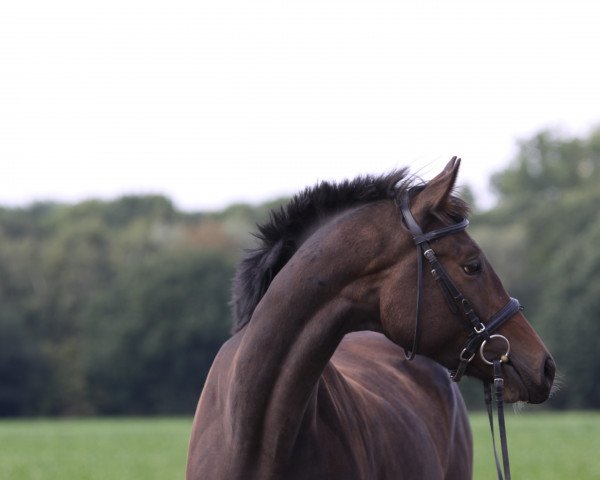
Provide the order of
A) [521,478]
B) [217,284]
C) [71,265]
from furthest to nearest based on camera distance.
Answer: [71,265] → [217,284] → [521,478]

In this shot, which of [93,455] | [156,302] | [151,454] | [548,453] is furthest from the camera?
[156,302]

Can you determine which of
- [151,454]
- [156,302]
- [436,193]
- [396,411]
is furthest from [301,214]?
[156,302]

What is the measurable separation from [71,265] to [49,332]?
18.0 ft

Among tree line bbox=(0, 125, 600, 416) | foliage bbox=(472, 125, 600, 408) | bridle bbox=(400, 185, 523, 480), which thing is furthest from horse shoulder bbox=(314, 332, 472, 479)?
tree line bbox=(0, 125, 600, 416)

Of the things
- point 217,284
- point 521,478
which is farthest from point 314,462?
point 217,284

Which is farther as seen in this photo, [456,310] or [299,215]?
[299,215]

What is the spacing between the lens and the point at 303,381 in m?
4.93

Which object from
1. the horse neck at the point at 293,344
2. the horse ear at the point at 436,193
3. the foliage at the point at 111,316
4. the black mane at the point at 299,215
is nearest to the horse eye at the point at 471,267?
the horse ear at the point at 436,193

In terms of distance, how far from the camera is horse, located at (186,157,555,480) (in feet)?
15.9

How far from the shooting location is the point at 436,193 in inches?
194

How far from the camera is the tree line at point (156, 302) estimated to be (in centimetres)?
5650

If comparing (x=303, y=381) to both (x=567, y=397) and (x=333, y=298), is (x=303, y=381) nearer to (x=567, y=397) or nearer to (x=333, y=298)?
(x=333, y=298)

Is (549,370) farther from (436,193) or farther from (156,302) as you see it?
(156,302)

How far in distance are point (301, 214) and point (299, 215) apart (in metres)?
0.01
